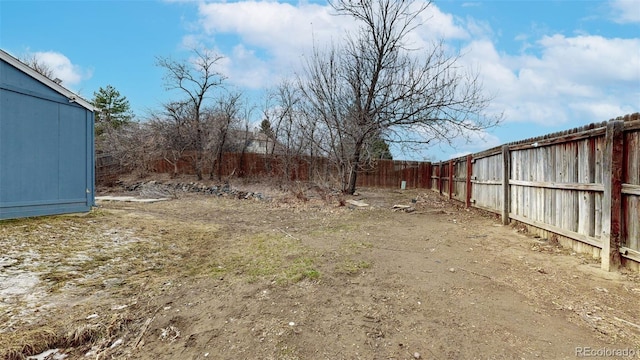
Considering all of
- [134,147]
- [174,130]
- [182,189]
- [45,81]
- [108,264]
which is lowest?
[108,264]

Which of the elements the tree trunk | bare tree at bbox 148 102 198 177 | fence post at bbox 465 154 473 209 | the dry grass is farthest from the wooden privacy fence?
bare tree at bbox 148 102 198 177

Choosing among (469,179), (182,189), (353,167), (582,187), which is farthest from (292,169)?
(582,187)

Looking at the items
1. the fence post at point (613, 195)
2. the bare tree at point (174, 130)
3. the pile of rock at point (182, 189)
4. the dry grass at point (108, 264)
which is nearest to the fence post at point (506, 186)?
the fence post at point (613, 195)

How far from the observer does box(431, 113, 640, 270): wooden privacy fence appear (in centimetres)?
337

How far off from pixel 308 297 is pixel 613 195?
11.3ft

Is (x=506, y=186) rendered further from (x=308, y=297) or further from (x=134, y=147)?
(x=134, y=147)

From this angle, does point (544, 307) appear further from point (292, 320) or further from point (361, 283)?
point (292, 320)

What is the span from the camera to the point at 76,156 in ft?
23.6

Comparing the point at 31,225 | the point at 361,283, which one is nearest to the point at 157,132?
the point at 31,225

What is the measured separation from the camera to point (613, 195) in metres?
3.49

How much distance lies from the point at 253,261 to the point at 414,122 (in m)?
7.82

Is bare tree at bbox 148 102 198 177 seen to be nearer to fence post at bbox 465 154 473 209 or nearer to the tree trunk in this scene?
the tree trunk

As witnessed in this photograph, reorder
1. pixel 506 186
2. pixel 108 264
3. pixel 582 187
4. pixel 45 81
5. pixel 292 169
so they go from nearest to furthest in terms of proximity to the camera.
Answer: pixel 582 187 → pixel 108 264 → pixel 506 186 → pixel 45 81 → pixel 292 169

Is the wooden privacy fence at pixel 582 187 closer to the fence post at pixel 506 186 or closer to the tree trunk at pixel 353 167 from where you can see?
the fence post at pixel 506 186
